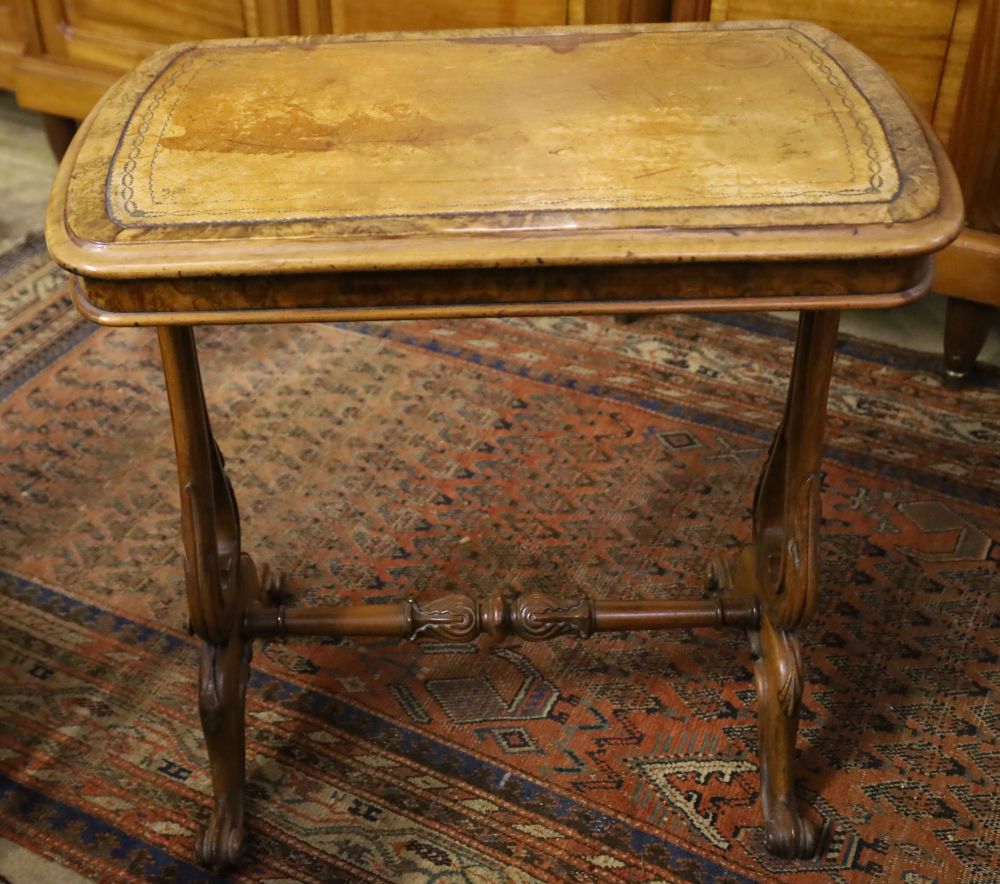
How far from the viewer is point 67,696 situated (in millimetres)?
1975

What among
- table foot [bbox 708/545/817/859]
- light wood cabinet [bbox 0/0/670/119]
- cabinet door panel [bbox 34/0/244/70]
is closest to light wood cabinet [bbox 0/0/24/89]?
light wood cabinet [bbox 0/0/670/119]

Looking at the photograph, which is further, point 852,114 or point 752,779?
point 752,779

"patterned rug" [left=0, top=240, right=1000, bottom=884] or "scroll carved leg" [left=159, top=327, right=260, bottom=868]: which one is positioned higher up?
"scroll carved leg" [left=159, top=327, right=260, bottom=868]

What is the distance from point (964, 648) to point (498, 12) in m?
1.57

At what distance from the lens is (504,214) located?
1266mm

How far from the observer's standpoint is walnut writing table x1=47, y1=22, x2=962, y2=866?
1.24 m

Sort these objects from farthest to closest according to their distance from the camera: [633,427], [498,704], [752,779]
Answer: [633,427], [498,704], [752,779]

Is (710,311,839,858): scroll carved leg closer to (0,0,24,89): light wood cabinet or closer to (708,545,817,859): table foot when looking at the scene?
(708,545,817,859): table foot

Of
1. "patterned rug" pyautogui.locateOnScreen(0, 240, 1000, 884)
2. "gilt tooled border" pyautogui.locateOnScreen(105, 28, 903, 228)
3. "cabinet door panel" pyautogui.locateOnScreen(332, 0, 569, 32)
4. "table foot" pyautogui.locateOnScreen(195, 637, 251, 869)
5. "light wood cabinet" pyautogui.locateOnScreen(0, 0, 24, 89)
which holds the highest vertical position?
"gilt tooled border" pyautogui.locateOnScreen(105, 28, 903, 228)

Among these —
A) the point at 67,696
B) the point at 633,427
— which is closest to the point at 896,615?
the point at 633,427

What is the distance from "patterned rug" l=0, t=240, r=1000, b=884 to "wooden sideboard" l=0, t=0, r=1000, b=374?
325 mm

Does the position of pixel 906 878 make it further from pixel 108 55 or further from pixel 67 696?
pixel 108 55

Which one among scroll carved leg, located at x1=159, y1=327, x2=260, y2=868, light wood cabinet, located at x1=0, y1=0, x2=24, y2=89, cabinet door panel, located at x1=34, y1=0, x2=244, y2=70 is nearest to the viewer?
scroll carved leg, located at x1=159, y1=327, x2=260, y2=868

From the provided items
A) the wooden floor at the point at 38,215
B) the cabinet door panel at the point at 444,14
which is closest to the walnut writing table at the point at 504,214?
the cabinet door panel at the point at 444,14
